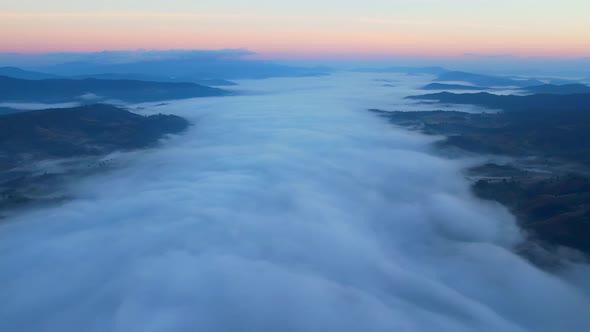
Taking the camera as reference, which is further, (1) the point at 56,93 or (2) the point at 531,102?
(1) the point at 56,93

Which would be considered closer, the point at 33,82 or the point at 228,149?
the point at 228,149

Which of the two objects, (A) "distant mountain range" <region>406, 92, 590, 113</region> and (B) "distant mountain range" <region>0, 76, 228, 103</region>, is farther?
(B) "distant mountain range" <region>0, 76, 228, 103</region>

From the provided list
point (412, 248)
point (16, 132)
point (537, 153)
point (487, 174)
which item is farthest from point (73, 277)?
point (537, 153)

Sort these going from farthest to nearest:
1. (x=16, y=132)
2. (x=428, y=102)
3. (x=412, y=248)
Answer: (x=428, y=102)
(x=16, y=132)
(x=412, y=248)

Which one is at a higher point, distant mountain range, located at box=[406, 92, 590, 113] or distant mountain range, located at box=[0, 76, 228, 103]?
distant mountain range, located at box=[406, 92, 590, 113]

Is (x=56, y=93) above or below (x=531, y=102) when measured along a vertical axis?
below

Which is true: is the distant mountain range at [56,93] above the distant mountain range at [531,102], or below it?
below

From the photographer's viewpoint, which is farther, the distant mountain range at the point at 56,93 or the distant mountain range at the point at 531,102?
the distant mountain range at the point at 56,93

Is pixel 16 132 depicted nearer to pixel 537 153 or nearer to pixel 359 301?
pixel 359 301
